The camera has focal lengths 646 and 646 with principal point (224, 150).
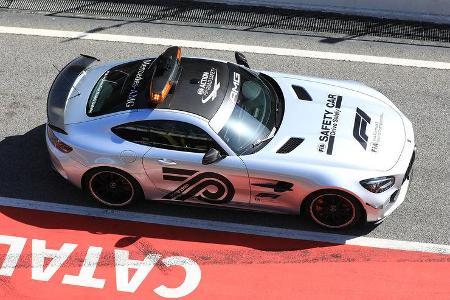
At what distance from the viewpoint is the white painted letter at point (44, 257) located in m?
7.35

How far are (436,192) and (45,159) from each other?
16.9ft

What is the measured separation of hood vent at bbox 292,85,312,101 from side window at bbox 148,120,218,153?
149cm

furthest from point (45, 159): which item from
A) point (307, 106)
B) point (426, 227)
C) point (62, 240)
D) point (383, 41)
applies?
point (383, 41)

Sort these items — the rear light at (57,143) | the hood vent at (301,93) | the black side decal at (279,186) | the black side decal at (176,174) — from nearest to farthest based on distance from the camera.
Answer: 1. the black side decal at (279,186)
2. the black side decal at (176,174)
3. the rear light at (57,143)
4. the hood vent at (301,93)

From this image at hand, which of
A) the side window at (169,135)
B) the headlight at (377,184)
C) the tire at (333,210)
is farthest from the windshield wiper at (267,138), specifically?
the headlight at (377,184)

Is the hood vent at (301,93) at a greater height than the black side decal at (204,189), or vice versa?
the hood vent at (301,93)

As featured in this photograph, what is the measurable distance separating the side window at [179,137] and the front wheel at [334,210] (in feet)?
4.44

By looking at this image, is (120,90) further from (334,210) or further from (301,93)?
(334,210)

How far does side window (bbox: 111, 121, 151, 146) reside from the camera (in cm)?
743

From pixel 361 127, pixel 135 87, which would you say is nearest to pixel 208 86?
pixel 135 87

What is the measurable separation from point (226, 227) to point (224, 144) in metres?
1.12

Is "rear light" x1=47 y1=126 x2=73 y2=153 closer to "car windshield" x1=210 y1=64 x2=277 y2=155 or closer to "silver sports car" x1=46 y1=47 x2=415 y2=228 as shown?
"silver sports car" x1=46 y1=47 x2=415 y2=228

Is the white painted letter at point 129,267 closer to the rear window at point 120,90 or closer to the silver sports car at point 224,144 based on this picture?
the silver sports car at point 224,144

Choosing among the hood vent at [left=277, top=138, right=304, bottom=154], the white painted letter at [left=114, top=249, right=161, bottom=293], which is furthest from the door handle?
the hood vent at [left=277, top=138, right=304, bottom=154]
